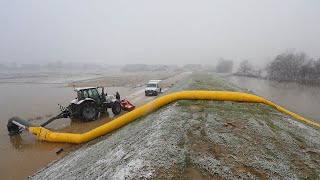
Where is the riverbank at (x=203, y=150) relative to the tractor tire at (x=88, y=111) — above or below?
above

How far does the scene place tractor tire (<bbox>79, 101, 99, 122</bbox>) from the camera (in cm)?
2028

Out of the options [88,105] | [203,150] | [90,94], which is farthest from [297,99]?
[203,150]

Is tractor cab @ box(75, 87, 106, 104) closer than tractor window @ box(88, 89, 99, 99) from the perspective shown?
Yes

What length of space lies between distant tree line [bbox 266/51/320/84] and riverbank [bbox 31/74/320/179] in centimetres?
6236

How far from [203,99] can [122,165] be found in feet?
27.3

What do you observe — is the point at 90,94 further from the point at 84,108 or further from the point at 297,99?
the point at 297,99

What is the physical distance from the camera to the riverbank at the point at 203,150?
822 cm

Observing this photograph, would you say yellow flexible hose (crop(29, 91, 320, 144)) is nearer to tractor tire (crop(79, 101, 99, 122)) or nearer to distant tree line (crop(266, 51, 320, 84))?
tractor tire (crop(79, 101, 99, 122))

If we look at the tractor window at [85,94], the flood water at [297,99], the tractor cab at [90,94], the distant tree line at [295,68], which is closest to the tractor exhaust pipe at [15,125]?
the tractor cab at [90,94]

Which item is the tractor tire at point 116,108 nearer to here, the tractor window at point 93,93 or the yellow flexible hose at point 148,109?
the tractor window at point 93,93

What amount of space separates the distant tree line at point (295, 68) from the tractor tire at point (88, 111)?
6252cm

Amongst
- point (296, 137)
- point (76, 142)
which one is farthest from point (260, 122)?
point (76, 142)

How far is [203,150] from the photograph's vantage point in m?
9.34

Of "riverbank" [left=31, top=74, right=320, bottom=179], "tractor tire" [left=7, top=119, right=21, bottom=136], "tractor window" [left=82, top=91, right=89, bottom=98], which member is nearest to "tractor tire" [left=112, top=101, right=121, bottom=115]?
"tractor window" [left=82, top=91, right=89, bottom=98]
